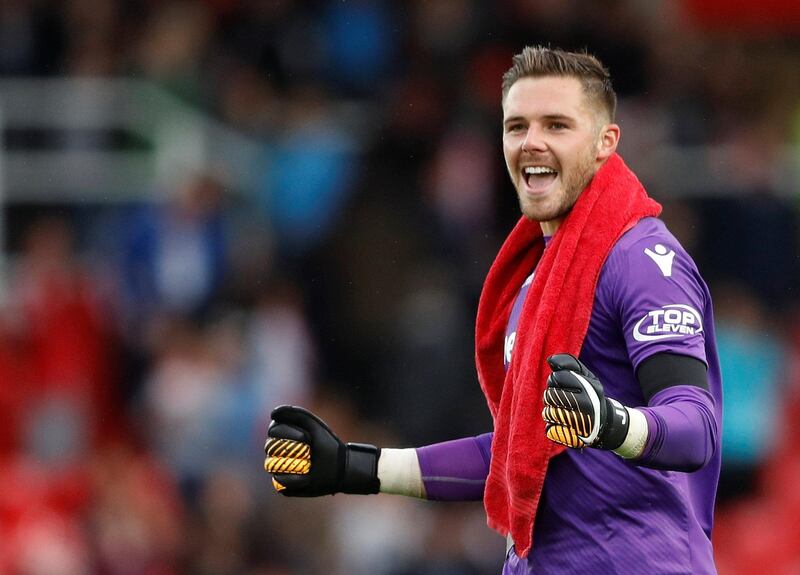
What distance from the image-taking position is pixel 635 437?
370 centimetres

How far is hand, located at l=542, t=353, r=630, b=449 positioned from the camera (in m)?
3.64

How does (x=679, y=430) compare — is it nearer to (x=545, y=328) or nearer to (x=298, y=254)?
(x=545, y=328)

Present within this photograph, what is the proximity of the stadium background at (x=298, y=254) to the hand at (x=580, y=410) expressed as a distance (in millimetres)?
5405

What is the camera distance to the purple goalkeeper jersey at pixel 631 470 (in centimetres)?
391

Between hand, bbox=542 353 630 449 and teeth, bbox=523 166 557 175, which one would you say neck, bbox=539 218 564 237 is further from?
hand, bbox=542 353 630 449

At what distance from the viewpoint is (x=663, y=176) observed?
33.7ft

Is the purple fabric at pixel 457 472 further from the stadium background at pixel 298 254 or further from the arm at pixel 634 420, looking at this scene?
the stadium background at pixel 298 254

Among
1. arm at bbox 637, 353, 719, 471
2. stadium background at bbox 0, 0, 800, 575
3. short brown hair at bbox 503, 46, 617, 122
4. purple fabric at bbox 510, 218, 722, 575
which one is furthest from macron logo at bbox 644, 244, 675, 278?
stadium background at bbox 0, 0, 800, 575

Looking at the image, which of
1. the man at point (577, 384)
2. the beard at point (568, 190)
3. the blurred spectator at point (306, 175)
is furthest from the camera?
the blurred spectator at point (306, 175)

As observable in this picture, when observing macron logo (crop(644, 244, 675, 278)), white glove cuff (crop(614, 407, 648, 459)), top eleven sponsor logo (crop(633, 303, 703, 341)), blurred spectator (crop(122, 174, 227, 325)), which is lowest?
white glove cuff (crop(614, 407, 648, 459))

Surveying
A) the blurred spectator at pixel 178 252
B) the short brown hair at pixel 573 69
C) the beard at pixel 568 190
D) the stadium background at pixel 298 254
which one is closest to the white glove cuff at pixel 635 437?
the beard at pixel 568 190

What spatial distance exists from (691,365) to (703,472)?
0.48 metres

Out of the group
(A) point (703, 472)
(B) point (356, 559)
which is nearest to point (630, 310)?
(A) point (703, 472)

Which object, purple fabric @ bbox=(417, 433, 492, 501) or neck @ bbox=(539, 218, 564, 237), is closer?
neck @ bbox=(539, 218, 564, 237)
